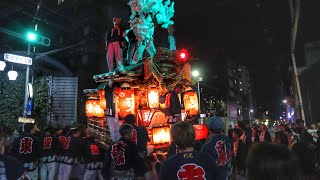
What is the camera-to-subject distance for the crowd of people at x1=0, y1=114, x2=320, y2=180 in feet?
8.09

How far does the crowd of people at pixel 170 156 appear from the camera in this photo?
2467mm

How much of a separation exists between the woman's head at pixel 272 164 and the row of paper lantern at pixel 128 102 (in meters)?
11.5

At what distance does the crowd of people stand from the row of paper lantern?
2.81 metres

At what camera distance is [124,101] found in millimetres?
13766

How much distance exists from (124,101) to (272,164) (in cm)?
1176

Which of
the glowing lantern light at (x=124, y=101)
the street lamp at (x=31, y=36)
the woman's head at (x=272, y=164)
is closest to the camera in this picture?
the woman's head at (x=272, y=164)

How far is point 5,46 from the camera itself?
23.1 metres

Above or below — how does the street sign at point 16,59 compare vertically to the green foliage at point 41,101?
above

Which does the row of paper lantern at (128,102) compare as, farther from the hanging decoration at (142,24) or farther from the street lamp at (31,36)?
the street lamp at (31,36)

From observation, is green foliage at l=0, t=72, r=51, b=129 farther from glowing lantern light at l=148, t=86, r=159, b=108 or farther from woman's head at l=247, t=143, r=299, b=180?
woman's head at l=247, t=143, r=299, b=180

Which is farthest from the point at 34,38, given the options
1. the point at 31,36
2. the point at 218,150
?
the point at 218,150

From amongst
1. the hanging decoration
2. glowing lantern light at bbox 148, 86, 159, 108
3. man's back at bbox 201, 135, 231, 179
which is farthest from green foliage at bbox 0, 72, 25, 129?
man's back at bbox 201, 135, 231, 179

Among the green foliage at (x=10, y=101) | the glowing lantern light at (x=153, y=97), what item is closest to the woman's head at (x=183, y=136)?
the glowing lantern light at (x=153, y=97)

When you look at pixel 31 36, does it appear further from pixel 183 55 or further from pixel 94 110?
pixel 183 55
